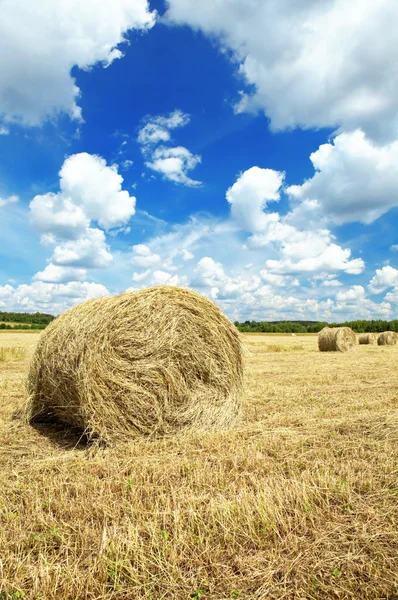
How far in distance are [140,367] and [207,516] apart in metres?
2.78

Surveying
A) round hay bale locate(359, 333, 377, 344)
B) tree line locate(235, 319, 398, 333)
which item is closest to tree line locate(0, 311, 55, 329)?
tree line locate(235, 319, 398, 333)

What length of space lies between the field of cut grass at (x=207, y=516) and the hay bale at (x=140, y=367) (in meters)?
0.45

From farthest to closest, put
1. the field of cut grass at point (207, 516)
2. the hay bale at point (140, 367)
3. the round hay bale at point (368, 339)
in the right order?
1. the round hay bale at point (368, 339)
2. the hay bale at point (140, 367)
3. the field of cut grass at point (207, 516)

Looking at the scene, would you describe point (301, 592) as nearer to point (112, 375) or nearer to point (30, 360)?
point (112, 375)

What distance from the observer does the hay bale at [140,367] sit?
527 cm

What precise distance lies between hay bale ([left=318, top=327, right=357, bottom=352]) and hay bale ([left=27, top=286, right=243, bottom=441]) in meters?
15.5

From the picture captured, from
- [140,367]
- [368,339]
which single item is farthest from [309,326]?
[140,367]

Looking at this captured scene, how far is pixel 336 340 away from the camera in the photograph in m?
20.8

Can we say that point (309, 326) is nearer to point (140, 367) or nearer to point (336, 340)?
point (336, 340)

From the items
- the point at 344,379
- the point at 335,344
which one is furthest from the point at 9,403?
the point at 335,344

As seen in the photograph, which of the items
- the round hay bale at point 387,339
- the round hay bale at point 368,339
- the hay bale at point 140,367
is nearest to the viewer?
the hay bale at point 140,367

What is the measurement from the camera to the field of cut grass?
2.36 m

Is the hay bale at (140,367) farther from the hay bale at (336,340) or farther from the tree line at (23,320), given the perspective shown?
the tree line at (23,320)

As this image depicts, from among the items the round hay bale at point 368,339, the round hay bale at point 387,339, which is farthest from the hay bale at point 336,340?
the round hay bale at point 368,339
